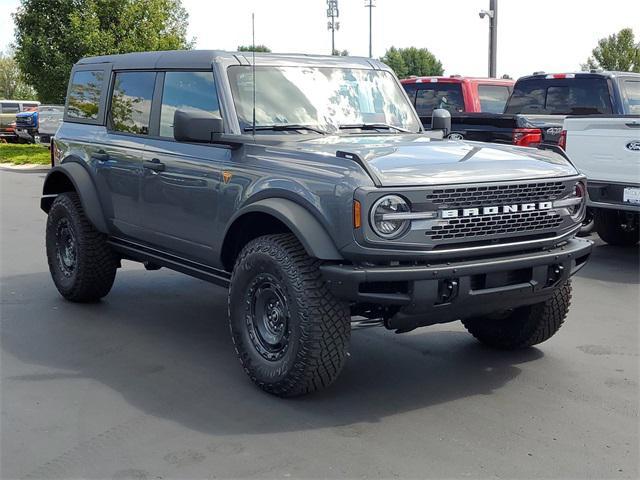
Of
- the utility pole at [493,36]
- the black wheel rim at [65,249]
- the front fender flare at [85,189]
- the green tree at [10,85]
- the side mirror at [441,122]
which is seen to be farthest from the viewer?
the green tree at [10,85]

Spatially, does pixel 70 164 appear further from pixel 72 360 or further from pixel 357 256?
pixel 357 256

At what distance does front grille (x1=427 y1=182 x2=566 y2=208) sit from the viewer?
4.41 meters

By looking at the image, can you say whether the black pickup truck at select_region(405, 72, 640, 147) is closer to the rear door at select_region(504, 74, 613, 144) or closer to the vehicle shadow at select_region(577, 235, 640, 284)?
the rear door at select_region(504, 74, 613, 144)

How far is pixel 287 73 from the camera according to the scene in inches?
226

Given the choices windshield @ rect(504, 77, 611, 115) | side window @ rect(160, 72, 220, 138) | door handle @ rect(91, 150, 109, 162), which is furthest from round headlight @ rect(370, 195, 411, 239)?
windshield @ rect(504, 77, 611, 115)

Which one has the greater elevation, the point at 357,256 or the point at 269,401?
the point at 357,256

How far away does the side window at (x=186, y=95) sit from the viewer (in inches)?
222

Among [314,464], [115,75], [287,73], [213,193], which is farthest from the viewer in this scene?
[115,75]

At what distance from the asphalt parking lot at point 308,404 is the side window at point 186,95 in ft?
5.29

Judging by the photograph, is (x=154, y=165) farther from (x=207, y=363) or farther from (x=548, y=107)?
(x=548, y=107)

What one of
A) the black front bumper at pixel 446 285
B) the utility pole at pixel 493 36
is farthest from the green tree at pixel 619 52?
the black front bumper at pixel 446 285

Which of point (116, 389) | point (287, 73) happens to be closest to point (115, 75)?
point (287, 73)

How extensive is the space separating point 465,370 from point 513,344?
50 centimetres

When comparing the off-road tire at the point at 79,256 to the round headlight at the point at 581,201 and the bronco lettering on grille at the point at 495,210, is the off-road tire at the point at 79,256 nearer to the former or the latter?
the bronco lettering on grille at the point at 495,210
